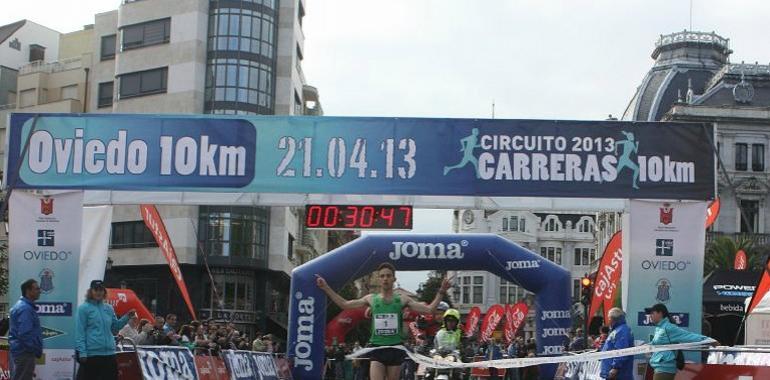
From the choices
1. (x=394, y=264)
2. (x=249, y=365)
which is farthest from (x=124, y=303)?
(x=394, y=264)

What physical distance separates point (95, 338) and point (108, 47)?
5239 cm

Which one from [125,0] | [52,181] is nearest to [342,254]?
[52,181]

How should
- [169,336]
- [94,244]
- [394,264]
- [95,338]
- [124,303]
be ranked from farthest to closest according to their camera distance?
[124,303] → [394,264] → [169,336] → [94,244] → [95,338]

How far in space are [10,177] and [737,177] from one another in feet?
192

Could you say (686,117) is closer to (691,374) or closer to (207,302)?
(207,302)

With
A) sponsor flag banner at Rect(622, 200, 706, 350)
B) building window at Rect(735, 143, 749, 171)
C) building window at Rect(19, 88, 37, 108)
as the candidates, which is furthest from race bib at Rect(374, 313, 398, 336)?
building window at Rect(735, 143, 749, 171)

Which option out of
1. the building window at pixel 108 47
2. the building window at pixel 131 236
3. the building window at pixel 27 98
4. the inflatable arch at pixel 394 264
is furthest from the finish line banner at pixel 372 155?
the building window at pixel 27 98

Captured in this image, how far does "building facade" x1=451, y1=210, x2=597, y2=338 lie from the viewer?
5030 inches

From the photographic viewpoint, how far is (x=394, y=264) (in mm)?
21562

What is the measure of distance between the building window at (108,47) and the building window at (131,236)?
10797 mm

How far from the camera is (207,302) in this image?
57.2 meters

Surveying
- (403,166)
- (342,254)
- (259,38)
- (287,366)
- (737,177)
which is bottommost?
(287,366)

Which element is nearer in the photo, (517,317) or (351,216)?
(351,216)

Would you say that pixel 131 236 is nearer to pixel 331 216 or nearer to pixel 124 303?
pixel 124 303
